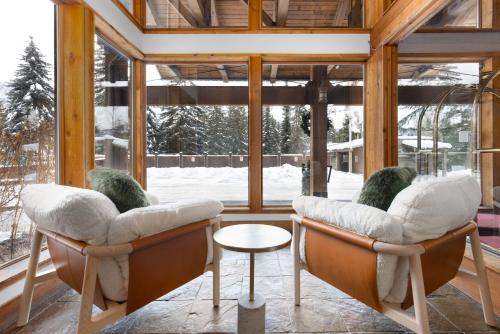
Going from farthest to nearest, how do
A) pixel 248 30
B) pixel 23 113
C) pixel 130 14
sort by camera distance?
pixel 248 30
pixel 130 14
pixel 23 113

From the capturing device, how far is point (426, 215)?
4.03 feet

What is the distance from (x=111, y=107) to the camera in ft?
9.91

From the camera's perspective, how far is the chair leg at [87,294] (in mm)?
1216

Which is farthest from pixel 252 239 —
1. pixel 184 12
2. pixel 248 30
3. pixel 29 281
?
pixel 184 12

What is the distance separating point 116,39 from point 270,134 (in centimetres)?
208

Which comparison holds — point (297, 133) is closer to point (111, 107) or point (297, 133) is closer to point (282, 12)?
point (282, 12)

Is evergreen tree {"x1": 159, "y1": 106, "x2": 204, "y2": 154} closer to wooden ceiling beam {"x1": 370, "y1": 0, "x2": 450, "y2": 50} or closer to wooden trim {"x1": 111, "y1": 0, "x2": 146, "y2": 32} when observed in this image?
wooden trim {"x1": 111, "y1": 0, "x2": 146, "y2": 32}

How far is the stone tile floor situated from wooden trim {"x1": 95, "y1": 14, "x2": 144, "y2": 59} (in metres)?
2.38

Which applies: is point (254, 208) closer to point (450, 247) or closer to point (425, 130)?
point (450, 247)

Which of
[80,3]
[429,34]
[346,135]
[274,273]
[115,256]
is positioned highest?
[429,34]

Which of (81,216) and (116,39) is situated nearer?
(81,216)

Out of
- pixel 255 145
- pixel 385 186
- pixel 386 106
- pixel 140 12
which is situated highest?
pixel 140 12

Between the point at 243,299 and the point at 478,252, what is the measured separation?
142cm

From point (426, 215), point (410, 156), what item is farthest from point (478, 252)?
point (410, 156)
